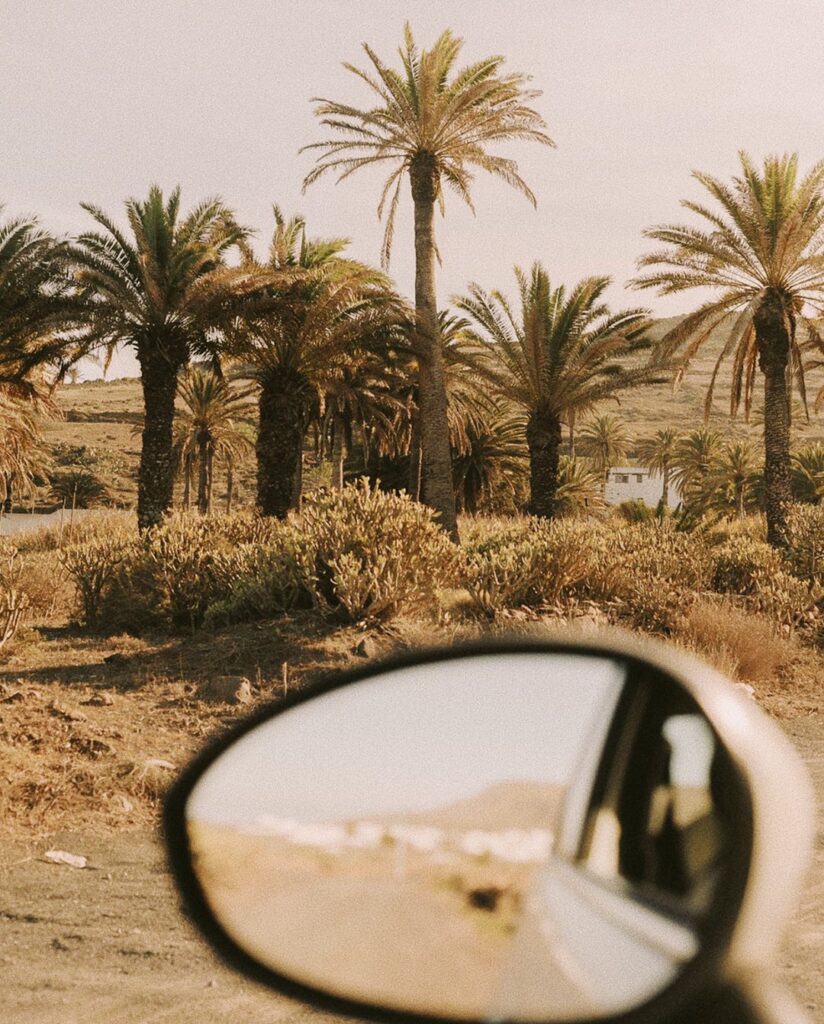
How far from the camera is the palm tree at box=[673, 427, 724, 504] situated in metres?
57.5

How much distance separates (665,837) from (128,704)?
7.61 metres

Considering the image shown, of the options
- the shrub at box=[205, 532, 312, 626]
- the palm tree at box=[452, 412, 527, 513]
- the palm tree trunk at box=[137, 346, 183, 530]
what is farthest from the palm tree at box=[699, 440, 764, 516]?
the shrub at box=[205, 532, 312, 626]

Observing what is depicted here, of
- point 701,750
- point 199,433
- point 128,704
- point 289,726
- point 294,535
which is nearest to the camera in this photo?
point 701,750

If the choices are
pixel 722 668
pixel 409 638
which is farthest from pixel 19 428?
pixel 722 668

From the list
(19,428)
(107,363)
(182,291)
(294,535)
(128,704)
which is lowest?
(128,704)

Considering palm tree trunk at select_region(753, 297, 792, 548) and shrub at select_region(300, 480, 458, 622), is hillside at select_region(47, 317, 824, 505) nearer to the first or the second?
palm tree trunk at select_region(753, 297, 792, 548)

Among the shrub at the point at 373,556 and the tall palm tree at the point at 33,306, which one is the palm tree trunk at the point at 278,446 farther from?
the shrub at the point at 373,556

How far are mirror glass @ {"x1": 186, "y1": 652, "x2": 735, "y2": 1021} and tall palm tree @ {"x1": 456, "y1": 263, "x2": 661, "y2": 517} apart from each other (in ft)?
72.8

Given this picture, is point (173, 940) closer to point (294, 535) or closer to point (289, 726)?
point (289, 726)

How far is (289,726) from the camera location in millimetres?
1514

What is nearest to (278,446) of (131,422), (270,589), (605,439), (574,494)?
(270,589)

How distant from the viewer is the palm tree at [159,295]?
20109mm

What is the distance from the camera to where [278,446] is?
21828 mm

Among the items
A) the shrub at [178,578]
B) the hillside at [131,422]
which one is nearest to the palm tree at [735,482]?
the hillside at [131,422]
